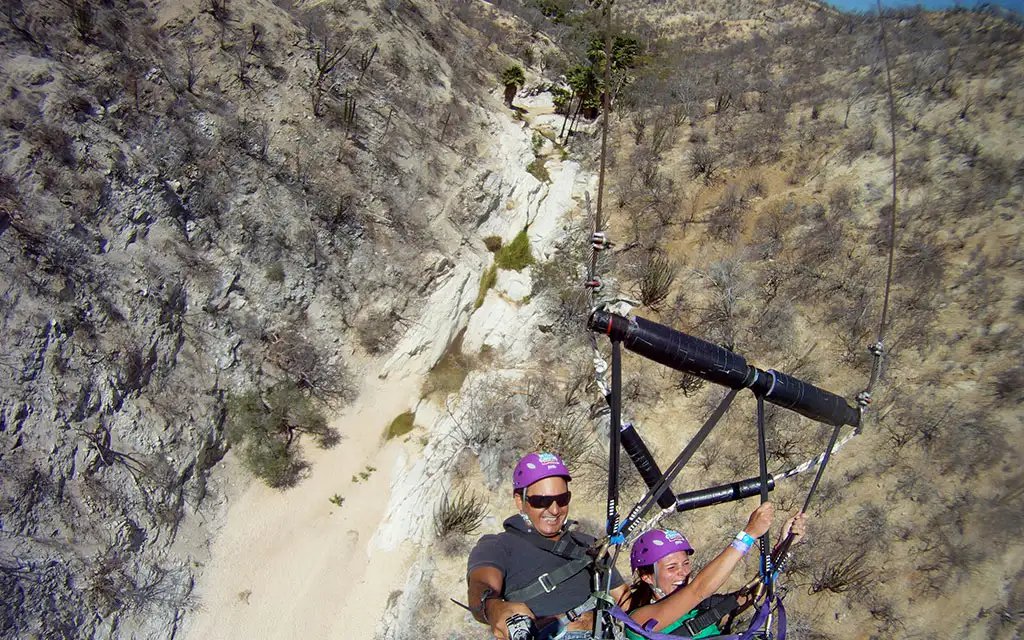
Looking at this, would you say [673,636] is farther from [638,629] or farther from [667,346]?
[667,346]

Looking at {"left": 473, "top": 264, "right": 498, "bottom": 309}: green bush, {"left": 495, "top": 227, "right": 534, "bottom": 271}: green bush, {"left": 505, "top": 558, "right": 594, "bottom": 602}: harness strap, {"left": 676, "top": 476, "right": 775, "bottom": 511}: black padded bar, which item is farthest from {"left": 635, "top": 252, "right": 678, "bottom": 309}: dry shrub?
{"left": 505, "top": 558, "right": 594, "bottom": 602}: harness strap

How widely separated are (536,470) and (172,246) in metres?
9.96

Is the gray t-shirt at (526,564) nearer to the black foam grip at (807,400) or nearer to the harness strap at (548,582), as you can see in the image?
Answer: the harness strap at (548,582)

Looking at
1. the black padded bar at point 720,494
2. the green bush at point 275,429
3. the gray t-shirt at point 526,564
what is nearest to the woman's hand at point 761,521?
the black padded bar at point 720,494

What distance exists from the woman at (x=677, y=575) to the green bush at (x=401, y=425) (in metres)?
6.97

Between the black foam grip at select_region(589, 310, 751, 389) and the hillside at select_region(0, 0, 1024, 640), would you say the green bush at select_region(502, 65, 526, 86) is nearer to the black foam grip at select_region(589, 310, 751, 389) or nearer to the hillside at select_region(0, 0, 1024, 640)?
the hillside at select_region(0, 0, 1024, 640)

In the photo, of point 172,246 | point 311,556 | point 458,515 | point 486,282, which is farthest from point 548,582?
point 172,246

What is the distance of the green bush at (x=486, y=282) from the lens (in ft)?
42.8

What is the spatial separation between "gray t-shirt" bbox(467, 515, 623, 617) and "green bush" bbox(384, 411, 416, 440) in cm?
700

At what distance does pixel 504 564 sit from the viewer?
4.20m

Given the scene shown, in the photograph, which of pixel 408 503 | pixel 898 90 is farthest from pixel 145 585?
pixel 898 90

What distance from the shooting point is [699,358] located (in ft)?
12.0

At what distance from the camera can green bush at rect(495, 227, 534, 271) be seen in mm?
13648

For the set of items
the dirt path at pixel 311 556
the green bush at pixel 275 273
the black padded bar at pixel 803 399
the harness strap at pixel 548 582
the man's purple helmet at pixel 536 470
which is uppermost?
the black padded bar at pixel 803 399
